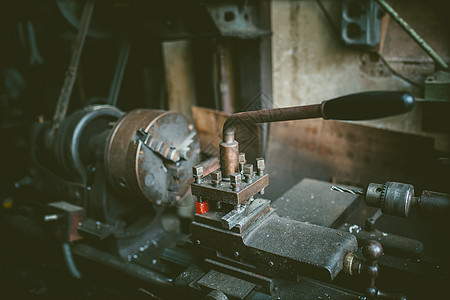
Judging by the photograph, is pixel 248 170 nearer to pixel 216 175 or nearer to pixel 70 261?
pixel 216 175

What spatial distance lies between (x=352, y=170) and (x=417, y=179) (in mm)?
362

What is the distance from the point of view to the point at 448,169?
106 centimetres

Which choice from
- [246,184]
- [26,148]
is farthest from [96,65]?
[246,184]

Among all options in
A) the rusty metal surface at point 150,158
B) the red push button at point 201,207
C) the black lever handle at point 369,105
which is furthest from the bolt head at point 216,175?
the rusty metal surface at point 150,158

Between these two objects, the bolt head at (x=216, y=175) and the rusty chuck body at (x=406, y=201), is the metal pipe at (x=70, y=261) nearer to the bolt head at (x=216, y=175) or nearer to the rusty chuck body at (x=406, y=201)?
the bolt head at (x=216, y=175)

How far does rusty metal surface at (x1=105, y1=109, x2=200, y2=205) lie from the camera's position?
150 centimetres

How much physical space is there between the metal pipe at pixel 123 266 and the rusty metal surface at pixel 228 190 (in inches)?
16.4

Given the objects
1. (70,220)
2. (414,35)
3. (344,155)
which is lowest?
(70,220)

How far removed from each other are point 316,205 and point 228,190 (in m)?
0.57

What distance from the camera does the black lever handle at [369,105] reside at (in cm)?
73

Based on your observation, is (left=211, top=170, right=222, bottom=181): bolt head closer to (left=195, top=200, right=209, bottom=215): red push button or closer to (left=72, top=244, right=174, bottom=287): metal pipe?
(left=195, top=200, right=209, bottom=215): red push button

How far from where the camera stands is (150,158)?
4.99 feet

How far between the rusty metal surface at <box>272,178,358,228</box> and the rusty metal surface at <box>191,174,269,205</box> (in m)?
0.34

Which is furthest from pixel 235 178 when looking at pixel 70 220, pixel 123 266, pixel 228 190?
pixel 70 220
